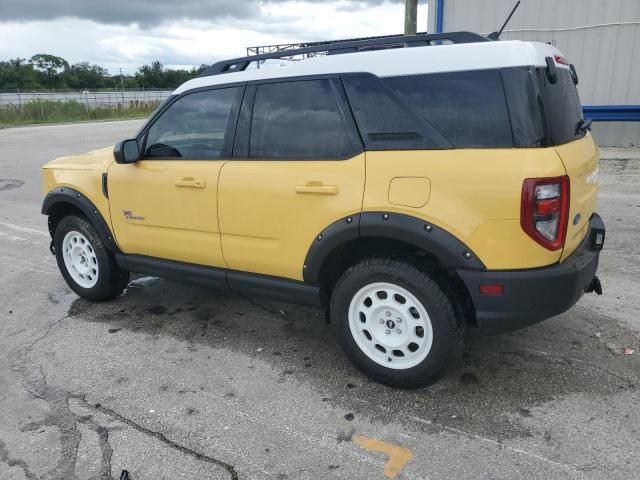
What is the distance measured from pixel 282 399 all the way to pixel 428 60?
82.6 inches

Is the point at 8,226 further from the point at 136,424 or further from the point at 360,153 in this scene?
the point at 360,153

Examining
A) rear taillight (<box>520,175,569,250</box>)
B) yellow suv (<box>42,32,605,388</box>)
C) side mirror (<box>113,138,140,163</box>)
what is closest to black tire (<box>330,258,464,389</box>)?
yellow suv (<box>42,32,605,388</box>)

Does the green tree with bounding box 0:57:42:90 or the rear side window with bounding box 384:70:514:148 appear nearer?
the rear side window with bounding box 384:70:514:148

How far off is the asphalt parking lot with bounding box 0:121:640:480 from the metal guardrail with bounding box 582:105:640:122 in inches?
268

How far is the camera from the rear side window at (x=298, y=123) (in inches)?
125

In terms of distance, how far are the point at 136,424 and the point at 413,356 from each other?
1614 mm

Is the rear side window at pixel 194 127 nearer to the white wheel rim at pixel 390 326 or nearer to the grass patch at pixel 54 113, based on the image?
the white wheel rim at pixel 390 326

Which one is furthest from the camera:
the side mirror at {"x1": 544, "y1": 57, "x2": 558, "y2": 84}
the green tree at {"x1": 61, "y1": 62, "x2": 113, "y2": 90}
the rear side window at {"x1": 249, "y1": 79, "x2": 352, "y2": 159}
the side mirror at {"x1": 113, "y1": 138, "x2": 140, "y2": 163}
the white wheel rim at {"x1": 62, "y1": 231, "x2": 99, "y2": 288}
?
the green tree at {"x1": 61, "y1": 62, "x2": 113, "y2": 90}

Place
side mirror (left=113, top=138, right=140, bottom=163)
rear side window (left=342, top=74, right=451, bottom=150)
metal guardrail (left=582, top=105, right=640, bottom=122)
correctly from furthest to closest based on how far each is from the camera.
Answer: metal guardrail (left=582, top=105, right=640, bottom=122)
side mirror (left=113, top=138, right=140, bottom=163)
rear side window (left=342, top=74, right=451, bottom=150)

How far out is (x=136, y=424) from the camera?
2.95m

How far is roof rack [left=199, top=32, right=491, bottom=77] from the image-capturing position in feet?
9.61

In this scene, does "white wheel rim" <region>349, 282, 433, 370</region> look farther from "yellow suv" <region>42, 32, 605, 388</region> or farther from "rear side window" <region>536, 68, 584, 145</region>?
"rear side window" <region>536, 68, 584, 145</region>

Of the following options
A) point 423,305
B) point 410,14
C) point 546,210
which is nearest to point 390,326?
point 423,305

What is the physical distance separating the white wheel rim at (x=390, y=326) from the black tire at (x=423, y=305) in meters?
0.03
